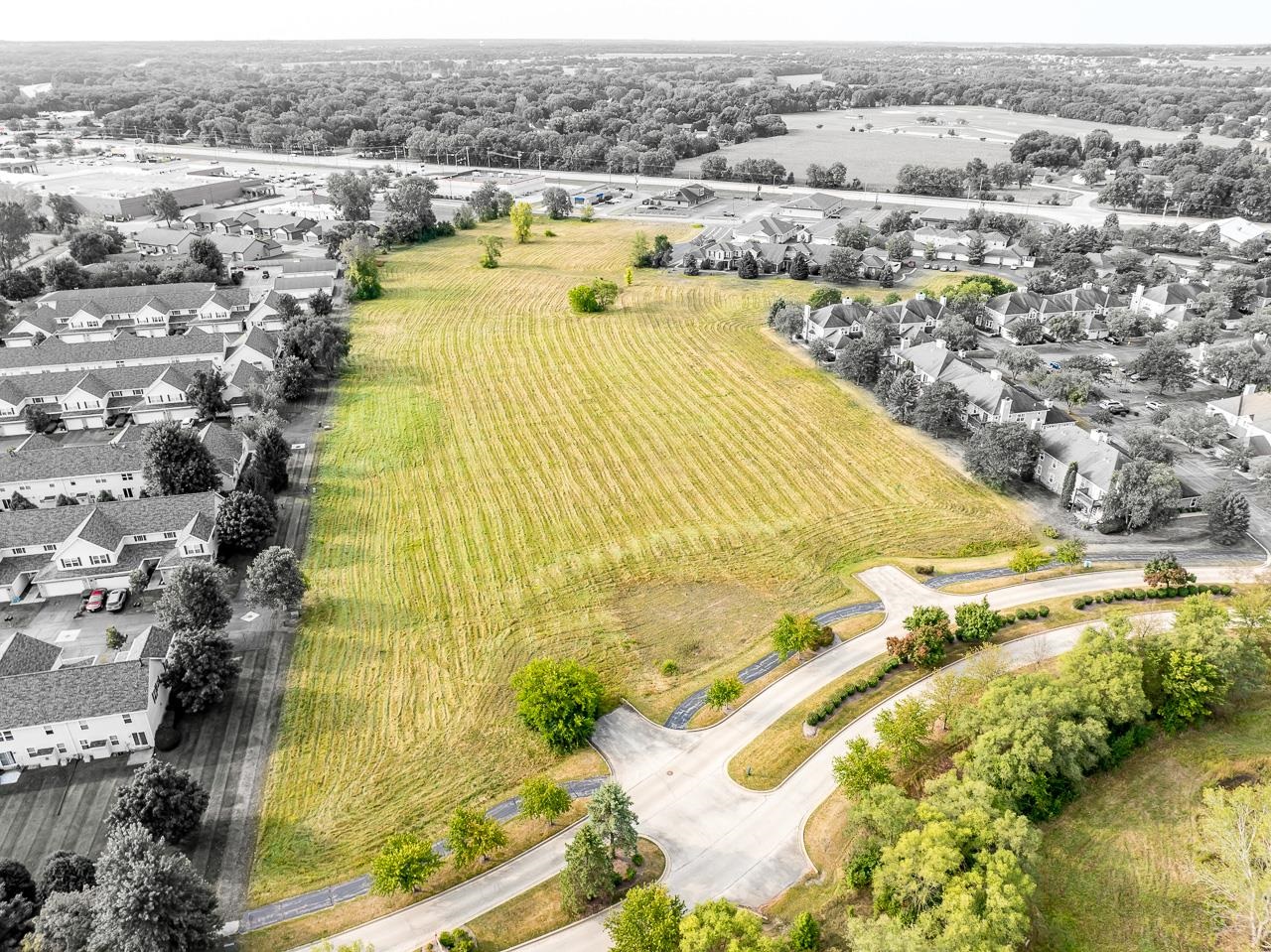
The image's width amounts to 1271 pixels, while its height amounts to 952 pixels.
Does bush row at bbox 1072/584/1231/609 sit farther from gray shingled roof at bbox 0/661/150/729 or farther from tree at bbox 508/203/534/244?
→ tree at bbox 508/203/534/244

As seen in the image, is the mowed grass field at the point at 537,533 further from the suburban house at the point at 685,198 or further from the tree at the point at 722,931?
the suburban house at the point at 685,198

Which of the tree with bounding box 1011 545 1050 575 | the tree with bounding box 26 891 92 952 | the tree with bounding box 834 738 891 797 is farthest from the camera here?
the tree with bounding box 1011 545 1050 575

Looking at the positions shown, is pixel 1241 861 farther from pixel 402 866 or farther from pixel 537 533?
pixel 537 533

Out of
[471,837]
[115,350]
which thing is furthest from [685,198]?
[471,837]

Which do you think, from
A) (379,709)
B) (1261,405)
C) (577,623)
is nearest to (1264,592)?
(1261,405)

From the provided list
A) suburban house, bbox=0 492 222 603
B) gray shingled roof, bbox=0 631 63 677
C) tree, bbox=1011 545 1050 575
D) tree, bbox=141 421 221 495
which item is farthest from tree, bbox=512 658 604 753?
tree, bbox=141 421 221 495

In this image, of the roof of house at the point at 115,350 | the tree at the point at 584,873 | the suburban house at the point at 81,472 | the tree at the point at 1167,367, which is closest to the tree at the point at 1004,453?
the tree at the point at 1167,367
